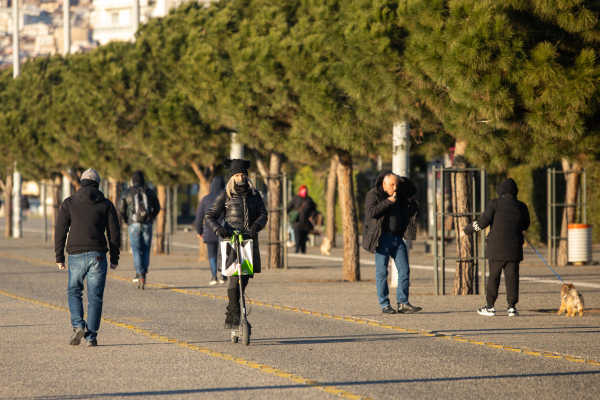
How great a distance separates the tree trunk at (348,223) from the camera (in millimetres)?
16438

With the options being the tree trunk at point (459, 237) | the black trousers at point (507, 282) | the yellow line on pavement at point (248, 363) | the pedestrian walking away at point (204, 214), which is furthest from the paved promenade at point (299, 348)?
the pedestrian walking away at point (204, 214)

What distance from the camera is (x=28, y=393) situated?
6.65 meters

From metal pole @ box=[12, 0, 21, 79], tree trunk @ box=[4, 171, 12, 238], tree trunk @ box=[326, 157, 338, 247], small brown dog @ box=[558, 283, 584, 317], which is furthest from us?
metal pole @ box=[12, 0, 21, 79]

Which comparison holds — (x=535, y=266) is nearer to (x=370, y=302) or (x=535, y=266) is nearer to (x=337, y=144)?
(x=337, y=144)

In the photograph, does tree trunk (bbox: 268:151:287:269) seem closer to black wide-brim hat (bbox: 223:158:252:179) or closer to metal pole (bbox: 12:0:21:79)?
black wide-brim hat (bbox: 223:158:252:179)

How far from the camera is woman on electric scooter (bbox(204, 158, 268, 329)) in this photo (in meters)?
8.95

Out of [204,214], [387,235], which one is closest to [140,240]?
[204,214]

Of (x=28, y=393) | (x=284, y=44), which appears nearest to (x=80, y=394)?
(x=28, y=393)

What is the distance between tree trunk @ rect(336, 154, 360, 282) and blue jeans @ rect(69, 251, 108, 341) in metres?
7.98

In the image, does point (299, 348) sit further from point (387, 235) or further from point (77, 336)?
point (387, 235)

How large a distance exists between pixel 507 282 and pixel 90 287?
5014mm

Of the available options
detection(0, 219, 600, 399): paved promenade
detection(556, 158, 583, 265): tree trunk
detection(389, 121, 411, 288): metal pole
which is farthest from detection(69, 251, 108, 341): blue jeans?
detection(556, 158, 583, 265): tree trunk

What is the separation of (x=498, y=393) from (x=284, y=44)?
10476 mm

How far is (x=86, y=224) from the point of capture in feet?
29.3
